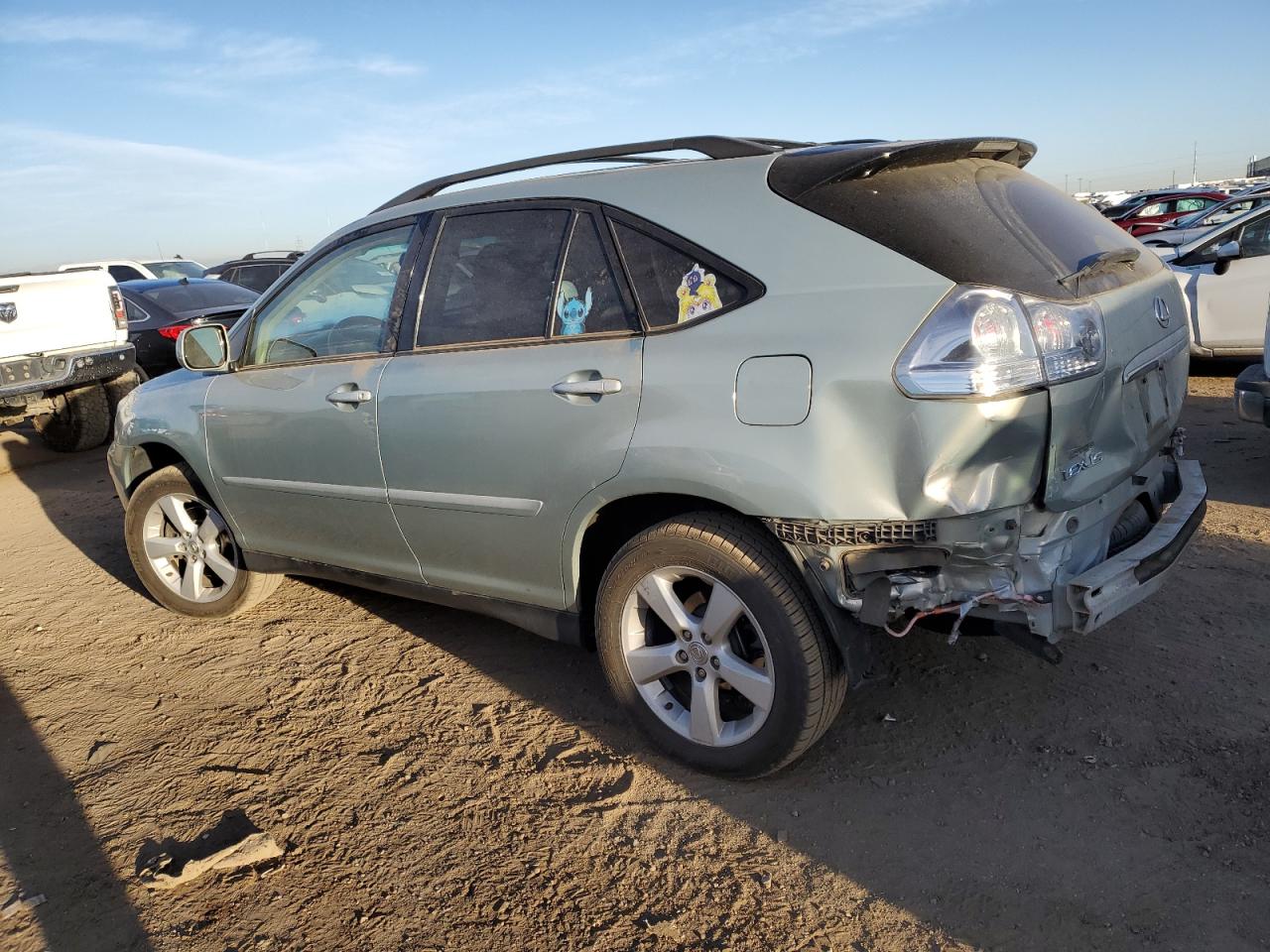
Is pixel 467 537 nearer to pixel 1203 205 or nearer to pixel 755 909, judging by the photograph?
pixel 755 909

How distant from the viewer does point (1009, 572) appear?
2.47 m

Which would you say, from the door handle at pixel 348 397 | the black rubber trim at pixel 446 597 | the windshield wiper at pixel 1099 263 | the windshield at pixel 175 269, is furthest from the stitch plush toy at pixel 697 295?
the windshield at pixel 175 269

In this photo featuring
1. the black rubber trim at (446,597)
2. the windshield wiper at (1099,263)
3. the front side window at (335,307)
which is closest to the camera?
the windshield wiper at (1099,263)

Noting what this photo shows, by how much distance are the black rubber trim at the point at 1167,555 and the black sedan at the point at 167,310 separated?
9061 mm

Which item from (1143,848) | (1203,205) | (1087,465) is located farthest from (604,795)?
(1203,205)

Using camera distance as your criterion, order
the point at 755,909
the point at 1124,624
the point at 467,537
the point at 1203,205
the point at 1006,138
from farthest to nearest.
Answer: the point at 1203,205
the point at 1124,624
the point at 467,537
the point at 1006,138
the point at 755,909

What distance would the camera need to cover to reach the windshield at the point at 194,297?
1030cm

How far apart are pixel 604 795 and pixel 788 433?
1.29 meters

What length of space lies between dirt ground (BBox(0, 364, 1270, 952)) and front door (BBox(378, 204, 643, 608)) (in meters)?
0.66

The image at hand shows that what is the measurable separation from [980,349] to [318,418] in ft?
8.15

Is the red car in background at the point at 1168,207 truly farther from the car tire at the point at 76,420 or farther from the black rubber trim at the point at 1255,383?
the car tire at the point at 76,420

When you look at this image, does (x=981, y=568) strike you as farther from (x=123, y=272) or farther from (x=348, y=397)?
(x=123, y=272)

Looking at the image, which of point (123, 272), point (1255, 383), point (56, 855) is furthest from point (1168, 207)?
point (56, 855)

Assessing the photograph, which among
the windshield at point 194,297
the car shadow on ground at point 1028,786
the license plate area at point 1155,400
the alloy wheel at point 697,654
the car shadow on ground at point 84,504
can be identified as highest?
the windshield at point 194,297
